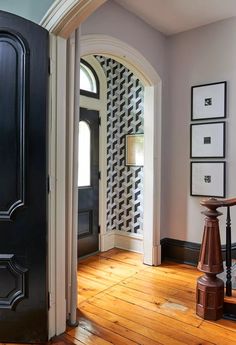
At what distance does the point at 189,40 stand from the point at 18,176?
2775mm

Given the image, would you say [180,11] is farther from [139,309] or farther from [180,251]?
[139,309]

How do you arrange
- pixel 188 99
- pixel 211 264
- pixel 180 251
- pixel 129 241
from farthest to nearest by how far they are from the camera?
pixel 129 241 → pixel 180 251 → pixel 188 99 → pixel 211 264

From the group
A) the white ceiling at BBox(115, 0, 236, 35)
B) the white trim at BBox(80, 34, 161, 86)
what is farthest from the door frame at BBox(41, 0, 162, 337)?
the white ceiling at BBox(115, 0, 236, 35)

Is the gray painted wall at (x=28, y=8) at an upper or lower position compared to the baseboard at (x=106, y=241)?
upper

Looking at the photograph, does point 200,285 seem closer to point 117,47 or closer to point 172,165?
point 172,165

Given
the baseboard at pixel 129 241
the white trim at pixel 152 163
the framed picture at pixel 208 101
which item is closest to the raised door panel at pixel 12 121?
the white trim at pixel 152 163

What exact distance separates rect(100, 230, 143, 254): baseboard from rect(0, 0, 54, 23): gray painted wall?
9.72 ft

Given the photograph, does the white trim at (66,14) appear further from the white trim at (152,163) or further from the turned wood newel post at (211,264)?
the turned wood newel post at (211,264)

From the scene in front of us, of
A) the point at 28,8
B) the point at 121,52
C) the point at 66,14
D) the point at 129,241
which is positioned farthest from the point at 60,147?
the point at 129,241

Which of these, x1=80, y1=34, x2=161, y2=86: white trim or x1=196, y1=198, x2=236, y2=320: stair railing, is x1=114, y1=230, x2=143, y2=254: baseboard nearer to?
x1=196, y1=198, x2=236, y2=320: stair railing

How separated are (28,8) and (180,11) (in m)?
1.78

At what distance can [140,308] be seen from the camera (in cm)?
258

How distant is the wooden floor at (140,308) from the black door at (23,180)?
0.35 meters

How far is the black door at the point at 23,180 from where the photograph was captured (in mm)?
1983
